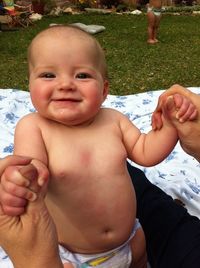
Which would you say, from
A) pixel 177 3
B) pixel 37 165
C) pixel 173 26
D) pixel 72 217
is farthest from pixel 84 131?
pixel 177 3

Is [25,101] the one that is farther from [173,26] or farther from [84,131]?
[173,26]

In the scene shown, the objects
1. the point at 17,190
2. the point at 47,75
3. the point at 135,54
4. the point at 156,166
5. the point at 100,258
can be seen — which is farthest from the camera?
the point at 135,54

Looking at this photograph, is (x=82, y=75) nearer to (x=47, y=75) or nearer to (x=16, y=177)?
(x=47, y=75)

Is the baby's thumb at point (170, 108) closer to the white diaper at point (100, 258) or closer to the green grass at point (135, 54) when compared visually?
the white diaper at point (100, 258)

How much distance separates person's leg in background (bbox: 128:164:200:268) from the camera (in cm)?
151

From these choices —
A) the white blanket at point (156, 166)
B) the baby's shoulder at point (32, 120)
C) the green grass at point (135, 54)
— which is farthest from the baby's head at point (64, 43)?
the green grass at point (135, 54)

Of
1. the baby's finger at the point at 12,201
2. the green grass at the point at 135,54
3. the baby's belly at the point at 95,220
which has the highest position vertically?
the baby's finger at the point at 12,201

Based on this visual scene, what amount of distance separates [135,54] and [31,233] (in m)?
5.07

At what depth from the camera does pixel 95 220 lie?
1.42m

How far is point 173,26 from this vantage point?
8.00 m

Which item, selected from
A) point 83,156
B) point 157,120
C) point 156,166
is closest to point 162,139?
point 157,120

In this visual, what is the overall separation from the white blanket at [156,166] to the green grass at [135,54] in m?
1.15

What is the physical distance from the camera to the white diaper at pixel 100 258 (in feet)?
4.79

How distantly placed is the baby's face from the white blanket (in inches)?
28.8
